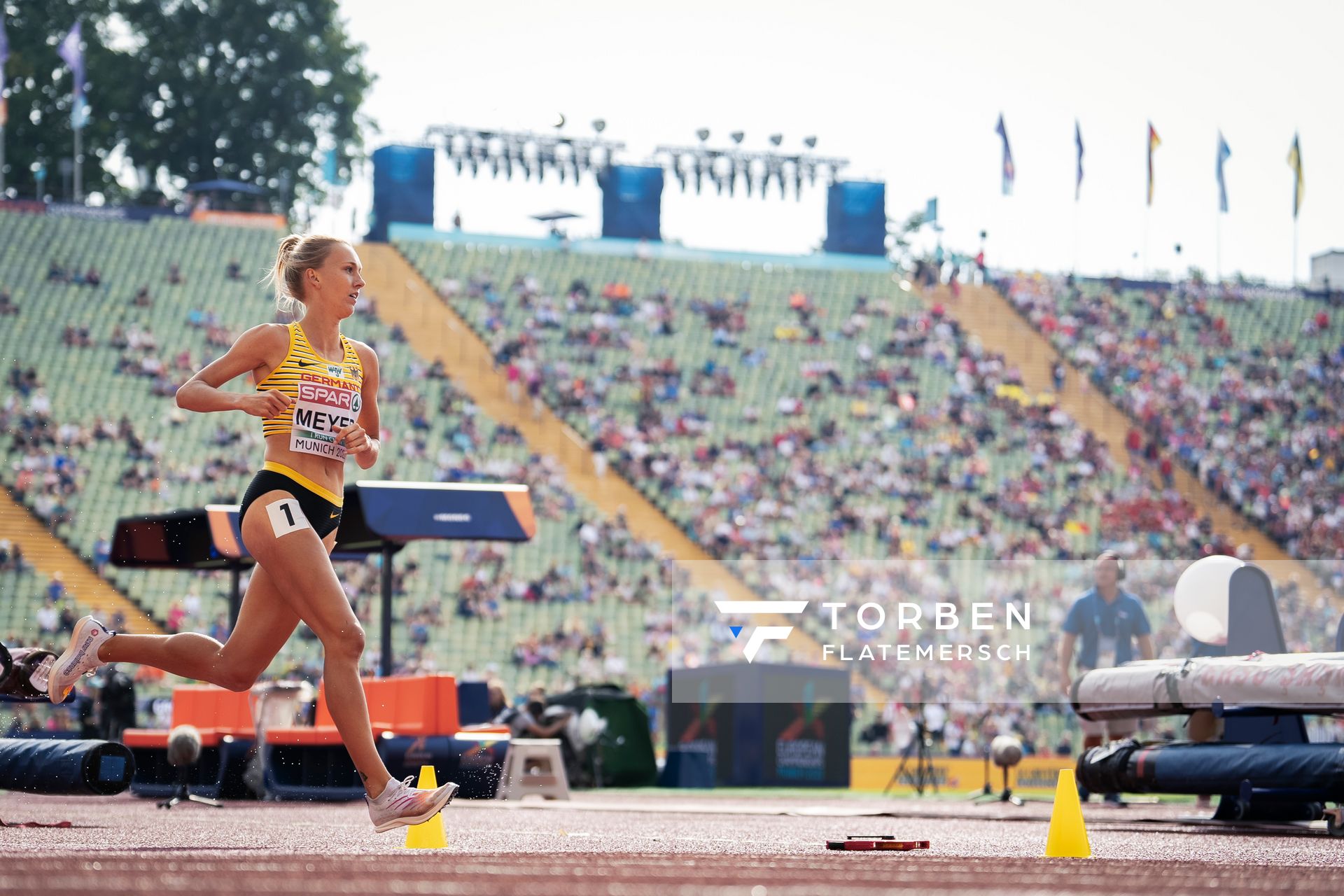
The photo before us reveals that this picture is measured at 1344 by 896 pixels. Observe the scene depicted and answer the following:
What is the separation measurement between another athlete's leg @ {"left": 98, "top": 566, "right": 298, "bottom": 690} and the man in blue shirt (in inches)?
392

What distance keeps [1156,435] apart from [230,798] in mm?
32957

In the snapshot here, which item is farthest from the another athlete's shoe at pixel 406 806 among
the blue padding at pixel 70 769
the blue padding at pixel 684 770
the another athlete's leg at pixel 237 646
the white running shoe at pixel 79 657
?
the blue padding at pixel 684 770

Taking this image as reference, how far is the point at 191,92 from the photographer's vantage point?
64.4m

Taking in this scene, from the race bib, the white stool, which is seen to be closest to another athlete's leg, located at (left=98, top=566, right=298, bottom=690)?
the race bib

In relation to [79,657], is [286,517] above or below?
above

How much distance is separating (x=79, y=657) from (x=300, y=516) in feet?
4.24

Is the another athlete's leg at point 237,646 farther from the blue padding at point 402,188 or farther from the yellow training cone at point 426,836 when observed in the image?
the blue padding at point 402,188

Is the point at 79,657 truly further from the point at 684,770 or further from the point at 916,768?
the point at 916,768

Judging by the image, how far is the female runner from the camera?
743cm

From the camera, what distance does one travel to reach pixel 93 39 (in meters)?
64.2

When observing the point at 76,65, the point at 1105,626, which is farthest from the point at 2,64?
the point at 1105,626

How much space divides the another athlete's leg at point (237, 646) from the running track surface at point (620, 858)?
69cm

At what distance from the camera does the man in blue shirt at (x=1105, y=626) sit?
1638 centimetres

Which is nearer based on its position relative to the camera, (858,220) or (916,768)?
(916,768)
